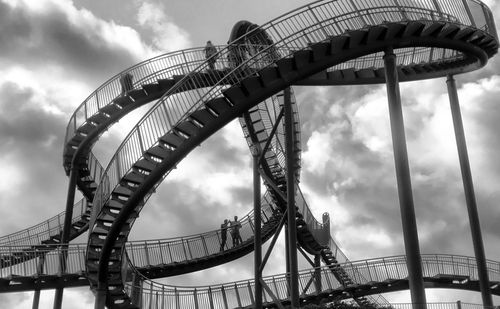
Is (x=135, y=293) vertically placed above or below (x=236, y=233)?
below

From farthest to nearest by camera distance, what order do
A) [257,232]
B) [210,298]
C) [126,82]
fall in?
[126,82]
[210,298]
[257,232]

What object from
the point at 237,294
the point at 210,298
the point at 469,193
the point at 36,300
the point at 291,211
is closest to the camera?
the point at 291,211

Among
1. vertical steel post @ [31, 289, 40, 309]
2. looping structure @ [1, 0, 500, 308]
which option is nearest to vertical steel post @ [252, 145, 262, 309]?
looping structure @ [1, 0, 500, 308]

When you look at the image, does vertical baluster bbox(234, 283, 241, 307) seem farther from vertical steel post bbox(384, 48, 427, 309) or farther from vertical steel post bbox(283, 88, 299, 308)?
vertical steel post bbox(384, 48, 427, 309)

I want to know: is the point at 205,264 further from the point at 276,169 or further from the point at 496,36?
the point at 496,36

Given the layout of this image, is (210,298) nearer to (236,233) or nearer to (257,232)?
(257,232)

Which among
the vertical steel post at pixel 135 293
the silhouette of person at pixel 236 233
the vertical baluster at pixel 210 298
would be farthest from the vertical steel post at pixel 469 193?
the vertical steel post at pixel 135 293

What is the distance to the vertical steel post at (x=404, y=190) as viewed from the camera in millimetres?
13070

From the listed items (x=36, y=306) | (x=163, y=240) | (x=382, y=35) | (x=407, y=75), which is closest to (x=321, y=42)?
(x=382, y=35)

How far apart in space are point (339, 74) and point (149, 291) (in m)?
8.95

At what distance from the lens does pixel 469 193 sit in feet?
63.4

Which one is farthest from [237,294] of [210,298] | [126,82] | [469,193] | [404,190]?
[126,82]

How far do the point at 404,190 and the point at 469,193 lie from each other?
6.49m

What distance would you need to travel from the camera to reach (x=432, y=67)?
2050 cm
